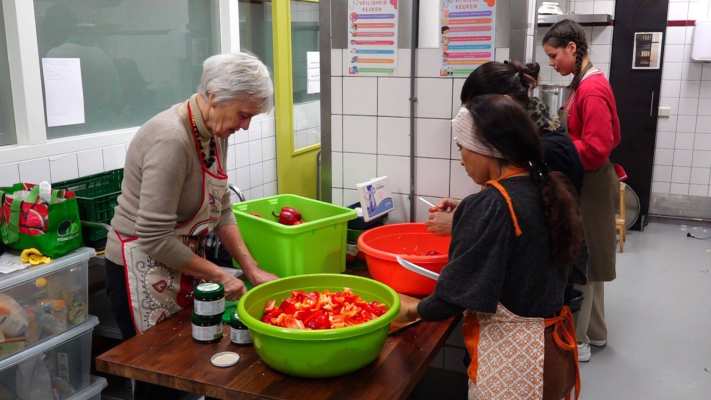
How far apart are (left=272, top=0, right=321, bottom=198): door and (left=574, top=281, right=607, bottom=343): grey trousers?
2.27 meters

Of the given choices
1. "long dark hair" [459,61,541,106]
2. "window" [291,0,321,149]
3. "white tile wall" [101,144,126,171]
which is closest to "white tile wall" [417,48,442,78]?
"long dark hair" [459,61,541,106]

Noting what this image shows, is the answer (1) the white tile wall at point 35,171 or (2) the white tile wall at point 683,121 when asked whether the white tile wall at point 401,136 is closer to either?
(1) the white tile wall at point 35,171

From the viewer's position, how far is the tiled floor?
10.1ft

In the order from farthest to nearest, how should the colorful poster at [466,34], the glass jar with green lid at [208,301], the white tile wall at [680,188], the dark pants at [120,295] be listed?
the white tile wall at [680,188] → the colorful poster at [466,34] → the dark pants at [120,295] → the glass jar with green lid at [208,301]

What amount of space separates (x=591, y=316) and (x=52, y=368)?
263cm

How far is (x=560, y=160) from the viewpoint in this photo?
91.0 inches

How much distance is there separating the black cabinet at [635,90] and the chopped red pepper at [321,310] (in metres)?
4.50

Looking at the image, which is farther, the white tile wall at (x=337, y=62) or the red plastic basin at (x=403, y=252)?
the white tile wall at (x=337, y=62)

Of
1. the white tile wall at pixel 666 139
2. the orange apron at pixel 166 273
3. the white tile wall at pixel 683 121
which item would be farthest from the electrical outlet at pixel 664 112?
→ the orange apron at pixel 166 273

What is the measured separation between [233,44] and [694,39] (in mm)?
3863

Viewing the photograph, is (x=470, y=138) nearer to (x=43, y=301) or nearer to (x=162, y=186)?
(x=162, y=186)

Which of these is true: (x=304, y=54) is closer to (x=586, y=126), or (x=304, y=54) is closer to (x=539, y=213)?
(x=586, y=126)

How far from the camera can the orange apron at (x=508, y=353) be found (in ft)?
5.52

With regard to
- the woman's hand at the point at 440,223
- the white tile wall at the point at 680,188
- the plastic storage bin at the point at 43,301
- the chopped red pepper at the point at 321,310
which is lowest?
the white tile wall at the point at 680,188
